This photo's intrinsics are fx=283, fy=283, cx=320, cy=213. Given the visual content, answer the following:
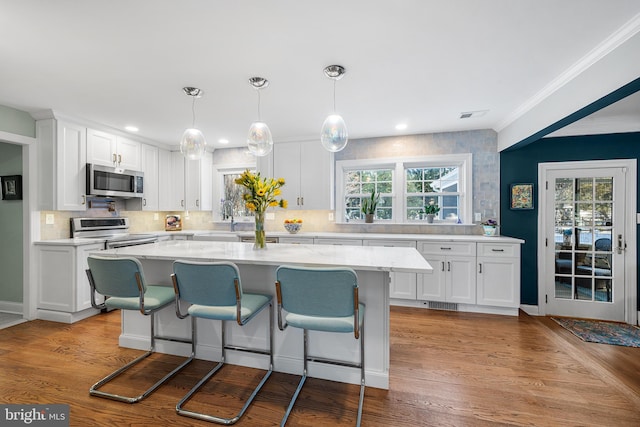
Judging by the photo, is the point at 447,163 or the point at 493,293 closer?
the point at 493,293

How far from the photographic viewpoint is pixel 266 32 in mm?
1869

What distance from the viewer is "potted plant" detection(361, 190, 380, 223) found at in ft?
14.4

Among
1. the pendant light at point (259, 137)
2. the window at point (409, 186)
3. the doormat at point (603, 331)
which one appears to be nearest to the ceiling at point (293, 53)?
the pendant light at point (259, 137)

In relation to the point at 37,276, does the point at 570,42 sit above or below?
above

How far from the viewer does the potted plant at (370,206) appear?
14.4 ft

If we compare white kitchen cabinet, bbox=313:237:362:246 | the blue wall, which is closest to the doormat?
the blue wall

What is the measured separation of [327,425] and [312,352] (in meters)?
0.53

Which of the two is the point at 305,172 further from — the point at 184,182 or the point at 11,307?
the point at 11,307

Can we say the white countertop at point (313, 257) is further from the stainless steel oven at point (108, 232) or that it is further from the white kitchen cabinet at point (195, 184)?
the white kitchen cabinet at point (195, 184)

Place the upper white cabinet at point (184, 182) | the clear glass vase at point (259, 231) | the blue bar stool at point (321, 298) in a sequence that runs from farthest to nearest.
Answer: the upper white cabinet at point (184, 182) < the clear glass vase at point (259, 231) < the blue bar stool at point (321, 298)

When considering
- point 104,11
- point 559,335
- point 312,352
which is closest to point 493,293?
point 559,335

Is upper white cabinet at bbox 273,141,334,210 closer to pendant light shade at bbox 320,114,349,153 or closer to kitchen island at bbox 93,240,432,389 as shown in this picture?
kitchen island at bbox 93,240,432,389

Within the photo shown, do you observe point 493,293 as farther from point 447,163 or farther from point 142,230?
point 142,230

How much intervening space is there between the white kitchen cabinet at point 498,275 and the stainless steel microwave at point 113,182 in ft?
16.1
